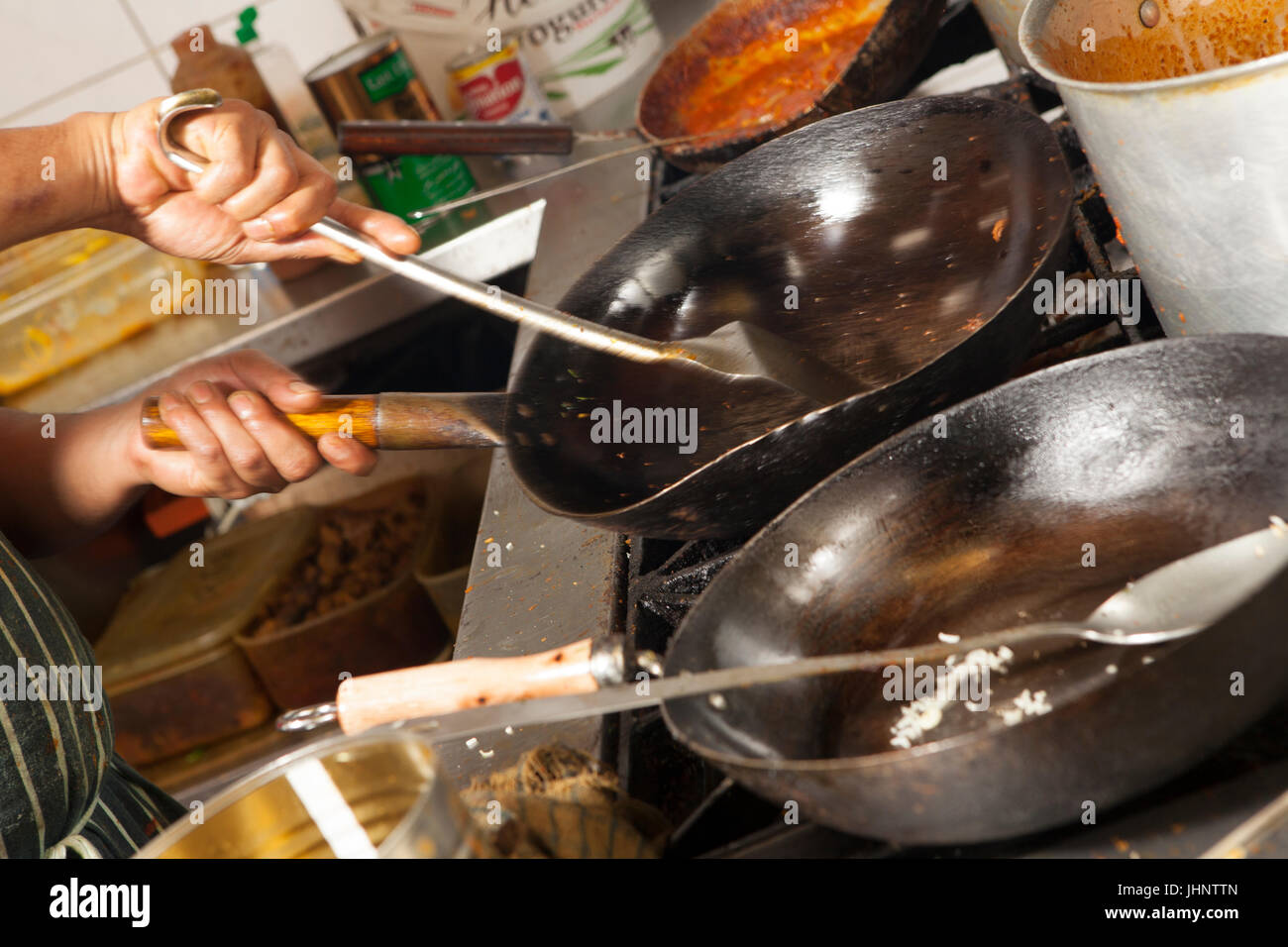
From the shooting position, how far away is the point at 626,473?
826mm

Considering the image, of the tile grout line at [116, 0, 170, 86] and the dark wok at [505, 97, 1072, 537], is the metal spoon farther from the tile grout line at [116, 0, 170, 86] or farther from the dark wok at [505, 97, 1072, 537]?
the tile grout line at [116, 0, 170, 86]

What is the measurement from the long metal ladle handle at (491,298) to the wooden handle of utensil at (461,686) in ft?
1.09

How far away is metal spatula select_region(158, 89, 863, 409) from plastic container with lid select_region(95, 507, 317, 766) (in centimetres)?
110

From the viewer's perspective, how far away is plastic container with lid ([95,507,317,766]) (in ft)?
5.84

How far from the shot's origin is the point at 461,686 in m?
0.54

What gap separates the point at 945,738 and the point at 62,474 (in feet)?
2.80

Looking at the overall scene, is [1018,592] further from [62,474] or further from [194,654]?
[194,654]

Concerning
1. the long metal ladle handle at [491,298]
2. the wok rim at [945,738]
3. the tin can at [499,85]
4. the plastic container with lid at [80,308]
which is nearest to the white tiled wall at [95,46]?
the plastic container with lid at [80,308]

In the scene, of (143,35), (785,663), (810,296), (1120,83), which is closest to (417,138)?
(810,296)

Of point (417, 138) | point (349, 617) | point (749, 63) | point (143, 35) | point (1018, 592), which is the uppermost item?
point (143, 35)

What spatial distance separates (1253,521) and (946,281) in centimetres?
37

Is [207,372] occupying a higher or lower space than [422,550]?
higher

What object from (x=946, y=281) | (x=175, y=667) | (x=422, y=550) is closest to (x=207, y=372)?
(x=946, y=281)

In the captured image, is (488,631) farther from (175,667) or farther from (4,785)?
(175,667)
